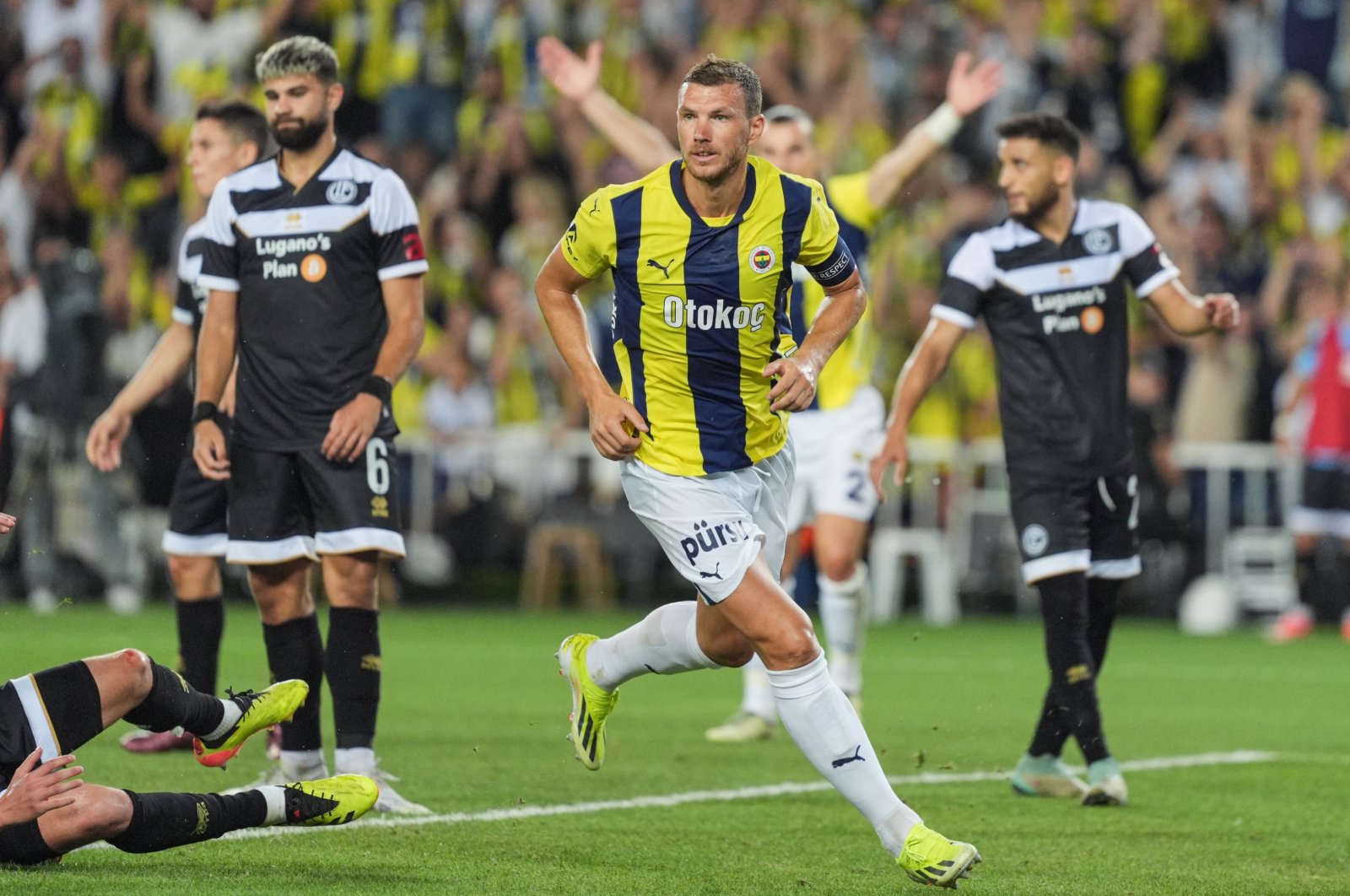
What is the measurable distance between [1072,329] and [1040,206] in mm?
488

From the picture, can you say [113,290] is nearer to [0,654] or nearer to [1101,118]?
[0,654]

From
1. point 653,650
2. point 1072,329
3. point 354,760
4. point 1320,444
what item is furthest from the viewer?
point 1320,444

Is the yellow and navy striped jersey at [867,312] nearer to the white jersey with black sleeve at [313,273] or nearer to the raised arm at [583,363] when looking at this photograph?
the white jersey with black sleeve at [313,273]

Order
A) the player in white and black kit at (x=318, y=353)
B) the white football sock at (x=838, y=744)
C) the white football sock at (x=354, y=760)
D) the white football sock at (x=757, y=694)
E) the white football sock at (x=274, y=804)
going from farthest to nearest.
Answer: the white football sock at (x=757, y=694)
the player in white and black kit at (x=318, y=353)
the white football sock at (x=354, y=760)
the white football sock at (x=838, y=744)
the white football sock at (x=274, y=804)

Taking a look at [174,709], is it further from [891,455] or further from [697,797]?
[891,455]

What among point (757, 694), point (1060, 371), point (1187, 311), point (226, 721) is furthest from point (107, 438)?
point (1187, 311)

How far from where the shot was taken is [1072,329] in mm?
7820

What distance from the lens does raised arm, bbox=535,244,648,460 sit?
19.4ft

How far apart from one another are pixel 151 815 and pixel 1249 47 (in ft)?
55.0

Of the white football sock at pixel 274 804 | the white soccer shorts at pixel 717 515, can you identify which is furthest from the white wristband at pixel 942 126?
the white football sock at pixel 274 804

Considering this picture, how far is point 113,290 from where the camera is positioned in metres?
17.4

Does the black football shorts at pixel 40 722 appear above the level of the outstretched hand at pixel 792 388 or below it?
below

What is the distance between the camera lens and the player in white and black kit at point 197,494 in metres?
8.28

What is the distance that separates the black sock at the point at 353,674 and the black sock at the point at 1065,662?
244 cm
